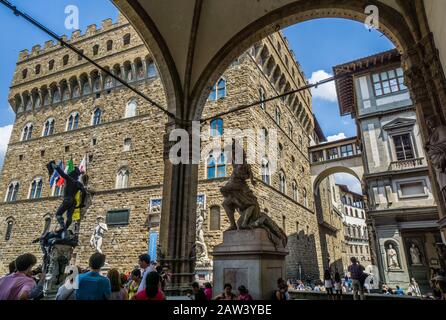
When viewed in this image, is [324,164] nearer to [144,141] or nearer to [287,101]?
[287,101]

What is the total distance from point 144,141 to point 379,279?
624 inches

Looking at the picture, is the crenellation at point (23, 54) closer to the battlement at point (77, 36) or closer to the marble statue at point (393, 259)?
the battlement at point (77, 36)

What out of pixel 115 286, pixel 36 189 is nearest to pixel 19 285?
pixel 115 286

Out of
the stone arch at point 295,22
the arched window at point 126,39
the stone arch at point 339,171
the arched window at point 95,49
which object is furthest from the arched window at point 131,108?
the stone arch at point 339,171

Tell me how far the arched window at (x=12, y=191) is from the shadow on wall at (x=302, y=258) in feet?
69.4

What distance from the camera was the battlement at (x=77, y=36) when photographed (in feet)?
74.1

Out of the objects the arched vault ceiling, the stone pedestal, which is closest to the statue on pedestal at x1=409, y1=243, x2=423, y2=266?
the stone pedestal

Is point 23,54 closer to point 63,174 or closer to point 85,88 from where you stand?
point 85,88

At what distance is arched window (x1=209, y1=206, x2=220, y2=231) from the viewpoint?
47.6 ft

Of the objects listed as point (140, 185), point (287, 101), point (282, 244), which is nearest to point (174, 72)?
point (282, 244)

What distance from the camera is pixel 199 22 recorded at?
750 cm

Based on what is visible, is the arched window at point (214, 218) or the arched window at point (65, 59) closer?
the arched window at point (214, 218)

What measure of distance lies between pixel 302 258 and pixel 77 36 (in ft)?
85.3
